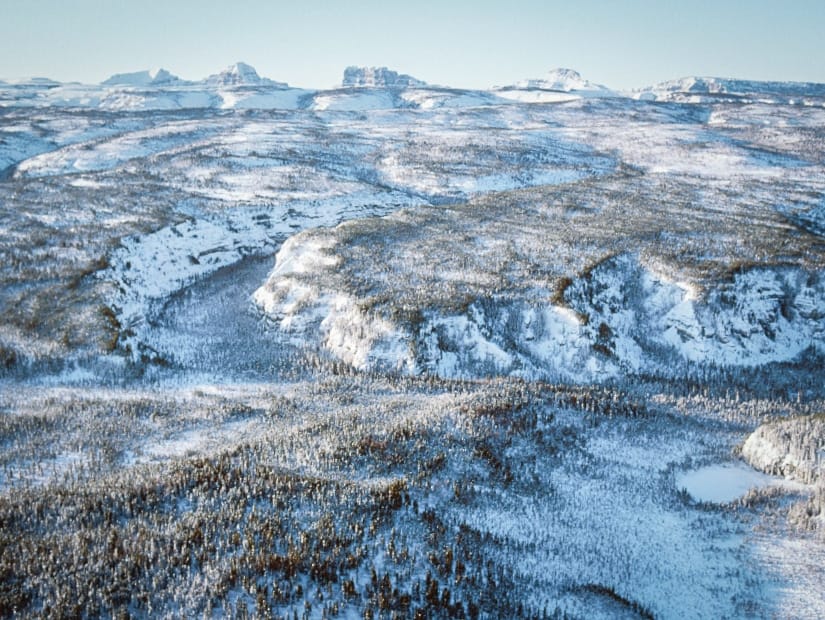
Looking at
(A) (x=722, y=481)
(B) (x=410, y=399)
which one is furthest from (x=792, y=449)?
(B) (x=410, y=399)

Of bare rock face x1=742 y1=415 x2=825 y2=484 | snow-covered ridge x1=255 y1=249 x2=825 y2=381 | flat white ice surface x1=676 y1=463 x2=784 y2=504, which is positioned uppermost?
snow-covered ridge x1=255 y1=249 x2=825 y2=381

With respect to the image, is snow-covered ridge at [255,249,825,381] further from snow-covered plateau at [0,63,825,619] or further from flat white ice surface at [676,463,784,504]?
flat white ice surface at [676,463,784,504]

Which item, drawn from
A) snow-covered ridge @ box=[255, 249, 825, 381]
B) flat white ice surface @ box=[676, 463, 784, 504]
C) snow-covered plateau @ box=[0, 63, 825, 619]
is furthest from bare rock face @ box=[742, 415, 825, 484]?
snow-covered ridge @ box=[255, 249, 825, 381]

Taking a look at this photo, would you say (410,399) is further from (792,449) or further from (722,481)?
(792,449)

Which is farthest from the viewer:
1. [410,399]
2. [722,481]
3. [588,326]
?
[588,326]

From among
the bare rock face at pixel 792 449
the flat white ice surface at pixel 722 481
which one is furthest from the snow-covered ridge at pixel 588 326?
the flat white ice surface at pixel 722 481

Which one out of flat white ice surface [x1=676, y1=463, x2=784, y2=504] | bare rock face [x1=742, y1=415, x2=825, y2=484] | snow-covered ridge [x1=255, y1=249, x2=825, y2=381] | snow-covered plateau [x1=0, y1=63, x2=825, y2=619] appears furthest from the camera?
snow-covered ridge [x1=255, y1=249, x2=825, y2=381]

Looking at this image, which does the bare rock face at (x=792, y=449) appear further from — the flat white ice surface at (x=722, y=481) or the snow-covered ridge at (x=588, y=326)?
the snow-covered ridge at (x=588, y=326)
